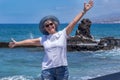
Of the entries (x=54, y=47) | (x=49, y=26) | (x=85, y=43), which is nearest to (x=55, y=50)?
(x=54, y=47)

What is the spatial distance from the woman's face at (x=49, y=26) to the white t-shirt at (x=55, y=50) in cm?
6

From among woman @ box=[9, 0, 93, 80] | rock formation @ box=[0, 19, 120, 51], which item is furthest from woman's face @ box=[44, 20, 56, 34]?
rock formation @ box=[0, 19, 120, 51]

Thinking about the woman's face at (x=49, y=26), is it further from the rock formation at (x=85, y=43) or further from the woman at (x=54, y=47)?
the rock formation at (x=85, y=43)

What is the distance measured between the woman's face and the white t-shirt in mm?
58

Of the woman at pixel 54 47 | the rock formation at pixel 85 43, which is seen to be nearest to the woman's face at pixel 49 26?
the woman at pixel 54 47

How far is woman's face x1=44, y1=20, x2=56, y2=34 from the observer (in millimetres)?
5941

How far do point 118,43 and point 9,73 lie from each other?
21.6 metres

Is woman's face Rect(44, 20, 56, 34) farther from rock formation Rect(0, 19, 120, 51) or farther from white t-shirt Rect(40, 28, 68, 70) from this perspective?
rock formation Rect(0, 19, 120, 51)

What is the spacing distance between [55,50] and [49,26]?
1.04ft

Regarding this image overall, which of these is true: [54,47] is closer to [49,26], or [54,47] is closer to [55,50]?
[55,50]

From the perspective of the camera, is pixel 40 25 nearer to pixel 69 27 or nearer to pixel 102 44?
pixel 69 27

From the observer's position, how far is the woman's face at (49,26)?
5941 millimetres

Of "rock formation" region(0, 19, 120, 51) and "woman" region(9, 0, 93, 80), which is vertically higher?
"woman" region(9, 0, 93, 80)

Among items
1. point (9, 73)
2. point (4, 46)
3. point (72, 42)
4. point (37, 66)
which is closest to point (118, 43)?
point (72, 42)
